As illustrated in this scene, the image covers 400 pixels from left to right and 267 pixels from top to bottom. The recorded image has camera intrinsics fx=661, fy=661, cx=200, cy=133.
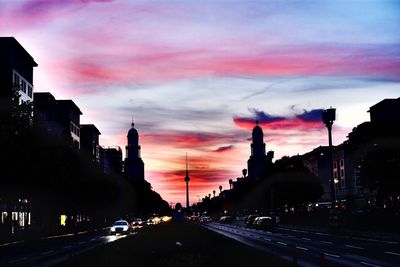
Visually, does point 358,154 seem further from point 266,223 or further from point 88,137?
point 88,137

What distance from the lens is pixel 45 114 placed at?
141625 millimetres

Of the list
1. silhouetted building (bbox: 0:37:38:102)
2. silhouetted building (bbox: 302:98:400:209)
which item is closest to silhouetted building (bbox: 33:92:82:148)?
silhouetted building (bbox: 0:37:38:102)

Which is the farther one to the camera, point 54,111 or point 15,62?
point 54,111

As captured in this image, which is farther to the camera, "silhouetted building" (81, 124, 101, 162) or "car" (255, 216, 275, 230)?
"silhouetted building" (81, 124, 101, 162)

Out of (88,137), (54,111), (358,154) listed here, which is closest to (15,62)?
(54,111)

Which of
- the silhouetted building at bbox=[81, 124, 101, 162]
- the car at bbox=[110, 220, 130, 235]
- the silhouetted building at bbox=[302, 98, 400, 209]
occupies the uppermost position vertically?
the silhouetted building at bbox=[81, 124, 101, 162]

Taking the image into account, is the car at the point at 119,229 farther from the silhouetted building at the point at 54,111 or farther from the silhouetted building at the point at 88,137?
the silhouetted building at the point at 88,137

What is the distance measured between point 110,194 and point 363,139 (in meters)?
60.0

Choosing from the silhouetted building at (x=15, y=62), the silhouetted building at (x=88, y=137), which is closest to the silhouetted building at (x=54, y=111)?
the silhouetted building at (x=15, y=62)

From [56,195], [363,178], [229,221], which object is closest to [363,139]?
[363,178]

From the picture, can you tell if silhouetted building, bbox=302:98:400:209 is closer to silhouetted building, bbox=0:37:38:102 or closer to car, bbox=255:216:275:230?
car, bbox=255:216:275:230

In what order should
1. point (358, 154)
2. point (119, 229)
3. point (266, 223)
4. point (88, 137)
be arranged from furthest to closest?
point (88, 137) < point (266, 223) < point (119, 229) < point (358, 154)

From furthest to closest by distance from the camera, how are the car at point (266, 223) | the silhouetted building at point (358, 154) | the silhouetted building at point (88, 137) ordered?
the silhouetted building at point (88, 137) < the car at point (266, 223) < the silhouetted building at point (358, 154)

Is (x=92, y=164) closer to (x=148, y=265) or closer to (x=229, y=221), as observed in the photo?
(x=229, y=221)
